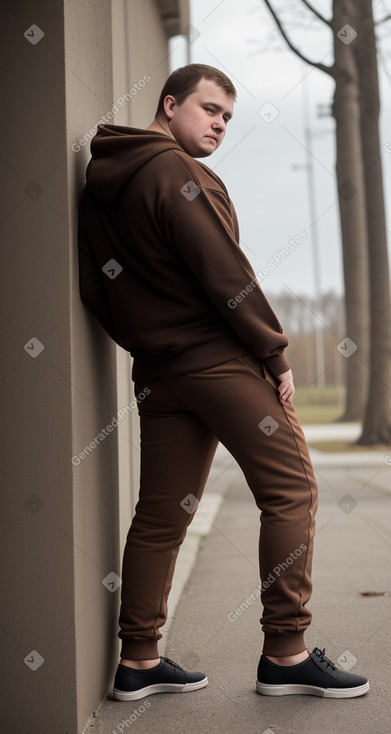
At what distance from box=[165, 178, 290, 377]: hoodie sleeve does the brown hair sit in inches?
14.4

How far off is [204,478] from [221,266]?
0.68 metres

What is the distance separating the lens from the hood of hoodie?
2512 millimetres

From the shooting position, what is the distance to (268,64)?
14.6 metres

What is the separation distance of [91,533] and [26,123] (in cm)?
112

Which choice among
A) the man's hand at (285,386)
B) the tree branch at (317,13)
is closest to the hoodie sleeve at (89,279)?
the man's hand at (285,386)

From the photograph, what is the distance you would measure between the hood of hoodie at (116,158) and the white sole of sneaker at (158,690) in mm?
1429

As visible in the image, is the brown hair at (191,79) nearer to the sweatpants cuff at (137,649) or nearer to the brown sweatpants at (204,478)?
the brown sweatpants at (204,478)

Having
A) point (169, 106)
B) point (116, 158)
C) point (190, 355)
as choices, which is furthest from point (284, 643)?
point (169, 106)

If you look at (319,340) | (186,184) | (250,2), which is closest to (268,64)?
(250,2)

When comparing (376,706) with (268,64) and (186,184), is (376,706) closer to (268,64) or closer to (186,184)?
(186,184)

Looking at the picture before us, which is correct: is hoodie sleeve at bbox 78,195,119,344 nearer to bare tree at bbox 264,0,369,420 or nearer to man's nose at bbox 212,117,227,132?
man's nose at bbox 212,117,227,132

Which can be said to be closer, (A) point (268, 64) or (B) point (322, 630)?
(B) point (322, 630)

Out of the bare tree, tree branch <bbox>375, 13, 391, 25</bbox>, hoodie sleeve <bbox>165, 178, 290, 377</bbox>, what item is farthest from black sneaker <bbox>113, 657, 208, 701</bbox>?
tree branch <bbox>375, 13, 391, 25</bbox>

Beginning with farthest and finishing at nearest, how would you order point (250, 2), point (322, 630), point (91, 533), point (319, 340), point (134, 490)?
point (319, 340) < point (250, 2) < point (134, 490) < point (322, 630) < point (91, 533)
